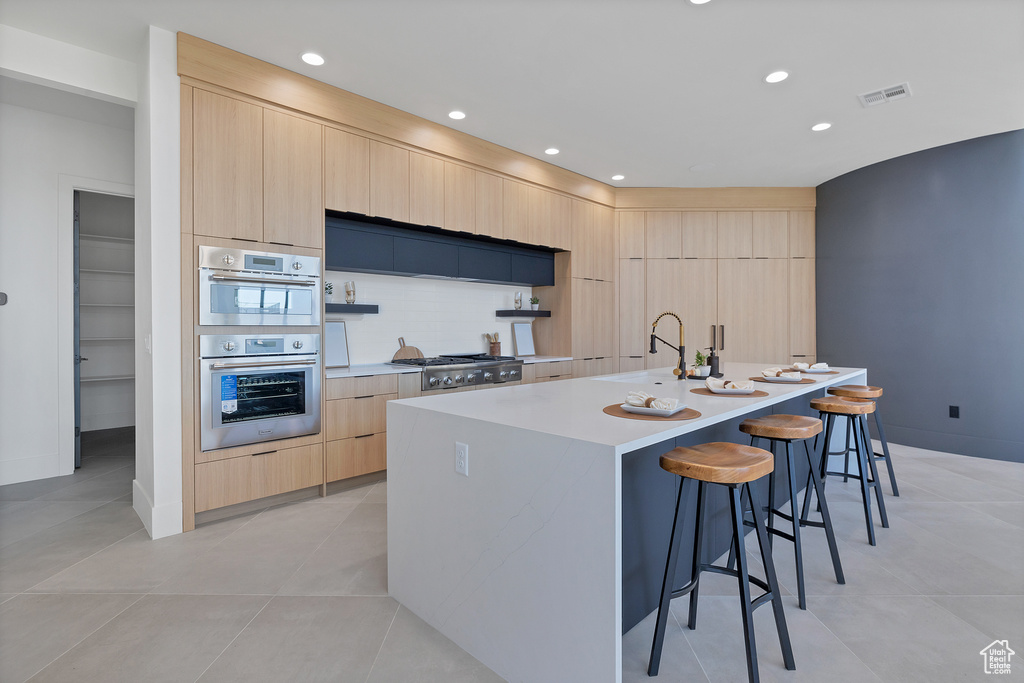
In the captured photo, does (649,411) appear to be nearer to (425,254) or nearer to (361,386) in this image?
(361,386)

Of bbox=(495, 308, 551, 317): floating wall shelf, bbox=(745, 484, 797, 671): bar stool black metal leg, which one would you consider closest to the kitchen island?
bbox=(745, 484, 797, 671): bar stool black metal leg

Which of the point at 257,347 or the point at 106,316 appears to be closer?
the point at 257,347

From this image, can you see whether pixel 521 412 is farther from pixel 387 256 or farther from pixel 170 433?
pixel 387 256

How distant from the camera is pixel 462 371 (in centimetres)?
418

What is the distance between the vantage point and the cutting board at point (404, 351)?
4352 millimetres

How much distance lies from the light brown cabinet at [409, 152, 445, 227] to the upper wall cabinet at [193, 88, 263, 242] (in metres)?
1.16

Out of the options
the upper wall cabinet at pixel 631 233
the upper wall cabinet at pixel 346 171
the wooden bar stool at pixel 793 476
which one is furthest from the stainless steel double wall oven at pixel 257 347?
the upper wall cabinet at pixel 631 233

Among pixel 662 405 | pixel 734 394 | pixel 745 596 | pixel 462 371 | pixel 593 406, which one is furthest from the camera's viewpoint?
pixel 462 371

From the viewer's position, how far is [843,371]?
12.5ft

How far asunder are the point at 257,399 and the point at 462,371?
161cm

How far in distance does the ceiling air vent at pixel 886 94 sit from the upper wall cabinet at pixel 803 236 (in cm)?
239

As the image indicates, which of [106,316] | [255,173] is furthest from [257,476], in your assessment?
[106,316]

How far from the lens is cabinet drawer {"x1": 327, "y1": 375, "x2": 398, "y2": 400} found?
3.44 m

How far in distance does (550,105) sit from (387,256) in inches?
68.4
